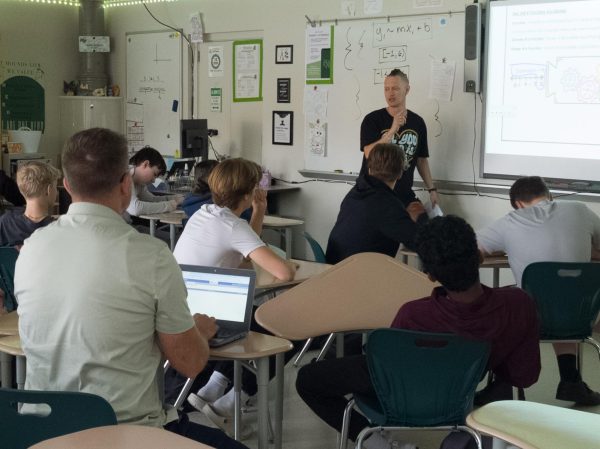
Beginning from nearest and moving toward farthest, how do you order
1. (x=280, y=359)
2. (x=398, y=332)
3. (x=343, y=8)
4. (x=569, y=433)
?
(x=569, y=433) < (x=398, y=332) < (x=280, y=359) < (x=343, y=8)

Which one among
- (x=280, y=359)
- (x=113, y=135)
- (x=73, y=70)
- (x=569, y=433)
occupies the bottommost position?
(x=280, y=359)

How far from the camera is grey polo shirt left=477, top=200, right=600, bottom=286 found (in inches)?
161

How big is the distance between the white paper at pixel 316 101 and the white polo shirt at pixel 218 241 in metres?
3.88

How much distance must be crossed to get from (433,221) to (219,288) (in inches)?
29.6

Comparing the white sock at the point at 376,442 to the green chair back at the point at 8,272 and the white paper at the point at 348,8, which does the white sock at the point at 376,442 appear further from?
the white paper at the point at 348,8

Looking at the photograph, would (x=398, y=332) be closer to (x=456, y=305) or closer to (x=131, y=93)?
(x=456, y=305)

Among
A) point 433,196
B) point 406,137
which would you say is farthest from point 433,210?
point 406,137

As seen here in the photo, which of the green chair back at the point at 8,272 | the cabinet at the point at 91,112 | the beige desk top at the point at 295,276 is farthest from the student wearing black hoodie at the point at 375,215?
the cabinet at the point at 91,112

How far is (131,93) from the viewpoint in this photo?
9.28 metres

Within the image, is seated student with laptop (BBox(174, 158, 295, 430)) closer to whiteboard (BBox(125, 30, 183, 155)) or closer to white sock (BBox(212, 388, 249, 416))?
white sock (BBox(212, 388, 249, 416))

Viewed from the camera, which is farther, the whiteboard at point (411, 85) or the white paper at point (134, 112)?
the white paper at point (134, 112)

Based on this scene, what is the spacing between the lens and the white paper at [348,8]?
706 cm

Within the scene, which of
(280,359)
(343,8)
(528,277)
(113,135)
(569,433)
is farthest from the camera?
(343,8)

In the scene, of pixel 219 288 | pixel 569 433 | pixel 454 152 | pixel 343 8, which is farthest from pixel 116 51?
pixel 569 433
